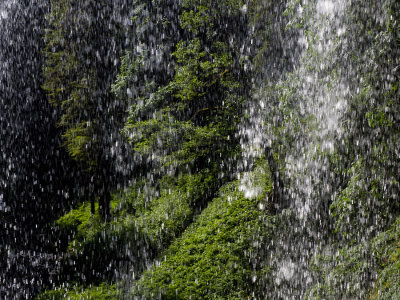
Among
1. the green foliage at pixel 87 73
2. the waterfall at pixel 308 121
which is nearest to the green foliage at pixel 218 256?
the waterfall at pixel 308 121

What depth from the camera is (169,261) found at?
954 centimetres

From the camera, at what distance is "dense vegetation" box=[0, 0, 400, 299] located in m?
4.70

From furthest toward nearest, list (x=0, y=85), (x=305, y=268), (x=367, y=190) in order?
(x=0, y=85) → (x=305, y=268) → (x=367, y=190)

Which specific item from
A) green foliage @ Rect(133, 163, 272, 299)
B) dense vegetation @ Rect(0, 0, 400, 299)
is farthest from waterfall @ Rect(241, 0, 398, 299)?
green foliage @ Rect(133, 163, 272, 299)

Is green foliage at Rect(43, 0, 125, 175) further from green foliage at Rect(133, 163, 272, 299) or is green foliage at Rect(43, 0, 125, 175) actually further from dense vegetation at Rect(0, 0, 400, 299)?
green foliage at Rect(133, 163, 272, 299)

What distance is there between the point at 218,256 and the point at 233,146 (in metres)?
4.25

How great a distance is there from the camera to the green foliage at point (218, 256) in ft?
25.4

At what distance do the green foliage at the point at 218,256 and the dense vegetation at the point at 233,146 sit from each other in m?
0.04

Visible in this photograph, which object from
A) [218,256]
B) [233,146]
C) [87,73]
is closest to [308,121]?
[218,256]

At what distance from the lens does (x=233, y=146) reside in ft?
37.7

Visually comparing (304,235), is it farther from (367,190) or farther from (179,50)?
(179,50)

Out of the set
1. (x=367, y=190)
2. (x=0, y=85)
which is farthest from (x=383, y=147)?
(x=0, y=85)

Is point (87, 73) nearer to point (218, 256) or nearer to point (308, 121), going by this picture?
point (218, 256)

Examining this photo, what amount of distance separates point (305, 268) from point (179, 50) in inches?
290
